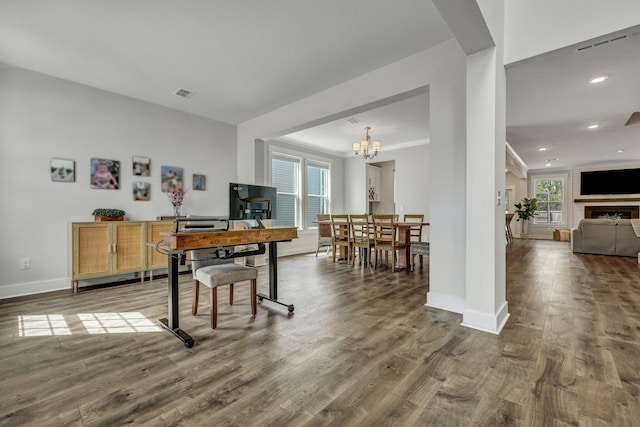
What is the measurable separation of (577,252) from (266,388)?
7.89 meters

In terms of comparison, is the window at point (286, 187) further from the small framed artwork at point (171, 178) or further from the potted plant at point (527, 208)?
the potted plant at point (527, 208)

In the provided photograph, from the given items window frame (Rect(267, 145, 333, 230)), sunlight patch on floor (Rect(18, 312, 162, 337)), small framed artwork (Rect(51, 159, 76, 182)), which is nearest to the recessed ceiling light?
window frame (Rect(267, 145, 333, 230))

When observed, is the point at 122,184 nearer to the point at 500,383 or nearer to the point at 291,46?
the point at 291,46

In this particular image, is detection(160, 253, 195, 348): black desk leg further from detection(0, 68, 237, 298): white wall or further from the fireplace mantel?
the fireplace mantel

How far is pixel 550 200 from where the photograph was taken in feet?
33.7

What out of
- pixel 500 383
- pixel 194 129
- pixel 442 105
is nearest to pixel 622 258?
pixel 442 105

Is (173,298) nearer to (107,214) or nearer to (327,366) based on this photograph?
(327,366)

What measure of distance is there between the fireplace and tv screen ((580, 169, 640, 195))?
0.51 m

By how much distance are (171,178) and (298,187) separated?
2943 millimetres

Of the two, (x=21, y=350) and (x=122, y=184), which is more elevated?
(x=122, y=184)

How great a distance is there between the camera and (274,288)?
2.98m

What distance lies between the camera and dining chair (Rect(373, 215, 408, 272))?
452cm

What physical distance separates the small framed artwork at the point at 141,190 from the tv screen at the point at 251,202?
258 centimetres

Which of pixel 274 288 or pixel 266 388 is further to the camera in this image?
pixel 274 288
